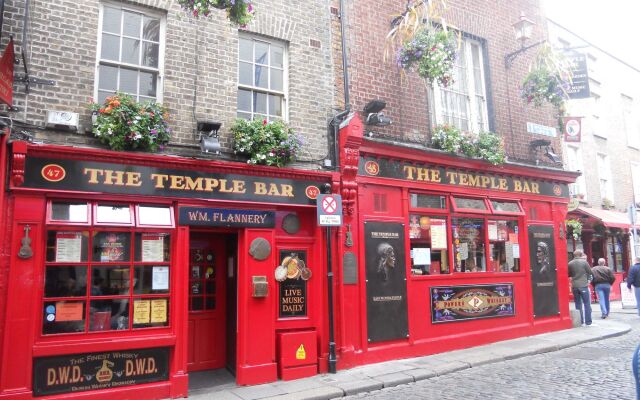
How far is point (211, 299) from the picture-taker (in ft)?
27.7

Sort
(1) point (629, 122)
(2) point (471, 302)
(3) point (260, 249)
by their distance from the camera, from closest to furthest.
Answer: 1. (3) point (260, 249)
2. (2) point (471, 302)
3. (1) point (629, 122)

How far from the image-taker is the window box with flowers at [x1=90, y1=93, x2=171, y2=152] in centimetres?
668

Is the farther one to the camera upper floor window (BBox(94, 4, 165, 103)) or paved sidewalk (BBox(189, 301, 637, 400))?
upper floor window (BBox(94, 4, 165, 103))

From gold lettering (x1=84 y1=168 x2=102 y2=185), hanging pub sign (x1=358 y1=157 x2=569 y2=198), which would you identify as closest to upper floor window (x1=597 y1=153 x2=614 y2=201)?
hanging pub sign (x1=358 y1=157 x2=569 y2=198)

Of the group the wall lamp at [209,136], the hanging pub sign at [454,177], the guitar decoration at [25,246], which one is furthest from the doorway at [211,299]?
the hanging pub sign at [454,177]

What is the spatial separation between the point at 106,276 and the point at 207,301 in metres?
2.04

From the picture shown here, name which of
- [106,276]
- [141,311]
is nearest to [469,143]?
[141,311]

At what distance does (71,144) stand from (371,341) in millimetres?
5881

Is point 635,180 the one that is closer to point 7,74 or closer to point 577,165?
point 577,165

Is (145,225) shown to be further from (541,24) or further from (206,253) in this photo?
(541,24)

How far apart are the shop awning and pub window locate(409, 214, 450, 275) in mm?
9999

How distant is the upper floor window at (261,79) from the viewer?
8391 millimetres

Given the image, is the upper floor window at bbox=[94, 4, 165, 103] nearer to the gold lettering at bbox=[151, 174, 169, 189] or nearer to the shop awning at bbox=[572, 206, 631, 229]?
the gold lettering at bbox=[151, 174, 169, 189]

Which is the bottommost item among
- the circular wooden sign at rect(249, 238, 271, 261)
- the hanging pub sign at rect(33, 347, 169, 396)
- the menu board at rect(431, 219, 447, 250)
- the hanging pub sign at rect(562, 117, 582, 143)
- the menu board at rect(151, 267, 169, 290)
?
the hanging pub sign at rect(33, 347, 169, 396)
